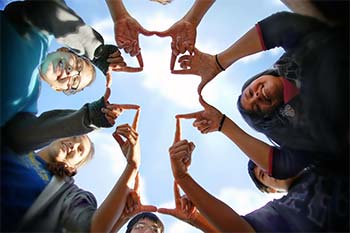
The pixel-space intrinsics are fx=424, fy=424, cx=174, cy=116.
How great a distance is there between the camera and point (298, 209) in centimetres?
104

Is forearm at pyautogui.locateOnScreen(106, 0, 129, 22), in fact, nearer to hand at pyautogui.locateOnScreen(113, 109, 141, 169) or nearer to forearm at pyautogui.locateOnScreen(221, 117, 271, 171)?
hand at pyautogui.locateOnScreen(113, 109, 141, 169)

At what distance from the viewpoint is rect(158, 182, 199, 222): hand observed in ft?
4.17

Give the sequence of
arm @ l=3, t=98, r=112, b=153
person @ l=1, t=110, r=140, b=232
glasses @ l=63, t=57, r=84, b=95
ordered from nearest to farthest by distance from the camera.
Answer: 1. person @ l=1, t=110, r=140, b=232
2. arm @ l=3, t=98, r=112, b=153
3. glasses @ l=63, t=57, r=84, b=95

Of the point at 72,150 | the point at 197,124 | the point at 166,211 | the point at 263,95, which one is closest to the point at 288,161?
the point at 263,95

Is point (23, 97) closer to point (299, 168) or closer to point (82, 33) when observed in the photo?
point (82, 33)

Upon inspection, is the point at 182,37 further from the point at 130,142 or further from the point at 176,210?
the point at 176,210

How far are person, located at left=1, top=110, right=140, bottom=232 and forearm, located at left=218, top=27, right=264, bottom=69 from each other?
40cm

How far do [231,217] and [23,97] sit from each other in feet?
2.01

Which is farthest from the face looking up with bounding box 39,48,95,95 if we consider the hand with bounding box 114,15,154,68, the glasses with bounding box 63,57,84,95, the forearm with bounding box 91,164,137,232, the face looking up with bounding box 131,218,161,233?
the face looking up with bounding box 131,218,161,233

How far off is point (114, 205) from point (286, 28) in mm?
636

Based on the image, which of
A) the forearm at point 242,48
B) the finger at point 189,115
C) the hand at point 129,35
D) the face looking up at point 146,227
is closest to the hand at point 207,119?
the finger at point 189,115

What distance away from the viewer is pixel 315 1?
1.05 m

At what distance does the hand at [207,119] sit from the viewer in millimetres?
1295

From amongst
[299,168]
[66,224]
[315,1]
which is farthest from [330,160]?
[66,224]
